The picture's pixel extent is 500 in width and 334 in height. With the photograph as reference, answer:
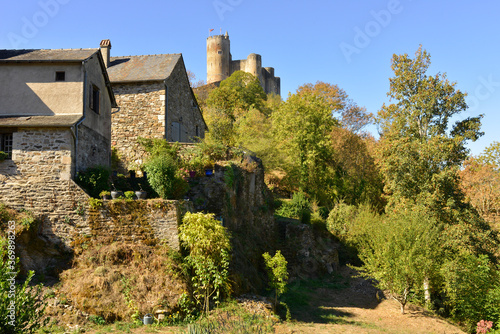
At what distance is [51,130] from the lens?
1341cm

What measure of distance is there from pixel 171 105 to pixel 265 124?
588 inches

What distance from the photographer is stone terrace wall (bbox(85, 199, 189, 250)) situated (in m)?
12.7

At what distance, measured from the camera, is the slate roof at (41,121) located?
13.2 m

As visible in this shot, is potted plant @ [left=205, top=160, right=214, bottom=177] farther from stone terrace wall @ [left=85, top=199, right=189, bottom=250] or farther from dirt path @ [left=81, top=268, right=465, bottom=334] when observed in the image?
dirt path @ [left=81, top=268, right=465, bottom=334]

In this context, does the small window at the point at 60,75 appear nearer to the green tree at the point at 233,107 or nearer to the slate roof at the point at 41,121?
the slate roof at the point at 41,121

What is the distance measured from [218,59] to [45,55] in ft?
163

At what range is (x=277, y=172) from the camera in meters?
32.7

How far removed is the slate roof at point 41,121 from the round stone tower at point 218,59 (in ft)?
163

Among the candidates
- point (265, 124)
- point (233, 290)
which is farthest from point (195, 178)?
point (265, 124)

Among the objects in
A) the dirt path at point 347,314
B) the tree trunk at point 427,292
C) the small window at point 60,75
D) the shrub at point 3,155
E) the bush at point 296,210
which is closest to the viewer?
the dirt path at point 347,314

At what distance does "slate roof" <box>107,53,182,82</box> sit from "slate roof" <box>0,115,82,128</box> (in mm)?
7603

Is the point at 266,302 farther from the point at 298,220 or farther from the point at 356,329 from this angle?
the point at 298,220

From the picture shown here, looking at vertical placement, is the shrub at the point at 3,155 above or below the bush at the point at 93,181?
above

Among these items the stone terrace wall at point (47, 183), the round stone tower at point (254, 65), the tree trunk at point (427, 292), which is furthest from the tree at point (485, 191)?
the round stone tower at point (254, 65)
